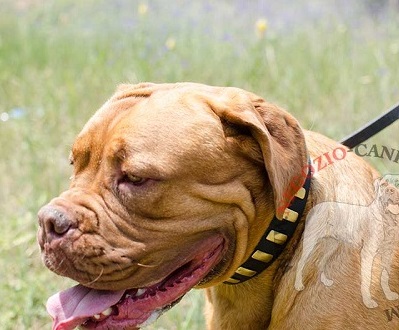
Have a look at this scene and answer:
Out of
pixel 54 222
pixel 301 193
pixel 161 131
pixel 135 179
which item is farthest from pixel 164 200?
pixel 301 193

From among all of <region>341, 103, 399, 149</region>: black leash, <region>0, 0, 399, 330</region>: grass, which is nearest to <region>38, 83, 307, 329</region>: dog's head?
<region>341, 103, 399, 149</region>: black leash

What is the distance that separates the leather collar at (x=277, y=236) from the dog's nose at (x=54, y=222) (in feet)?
2.34

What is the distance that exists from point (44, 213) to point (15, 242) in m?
2.39

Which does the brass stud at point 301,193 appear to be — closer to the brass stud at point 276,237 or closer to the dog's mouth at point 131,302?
the brass stud at point 276,237

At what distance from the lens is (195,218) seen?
324 centimetres

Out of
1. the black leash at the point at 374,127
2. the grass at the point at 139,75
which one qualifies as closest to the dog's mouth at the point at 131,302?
the black leash at the point at 374,127

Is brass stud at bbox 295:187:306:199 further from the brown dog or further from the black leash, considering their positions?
the black leash

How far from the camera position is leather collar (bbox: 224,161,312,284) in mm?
3312

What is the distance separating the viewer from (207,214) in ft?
10.7

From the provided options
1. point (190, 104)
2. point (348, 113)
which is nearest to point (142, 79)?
point (348, 113)

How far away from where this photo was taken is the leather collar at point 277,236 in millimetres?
3312

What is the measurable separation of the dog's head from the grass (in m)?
1.39

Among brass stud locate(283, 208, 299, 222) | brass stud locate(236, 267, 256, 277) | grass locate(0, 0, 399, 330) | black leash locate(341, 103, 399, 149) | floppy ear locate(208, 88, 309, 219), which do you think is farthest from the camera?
grass locate(0, 0, 399, 330)

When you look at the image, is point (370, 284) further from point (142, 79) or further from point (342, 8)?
point (342, 8)
